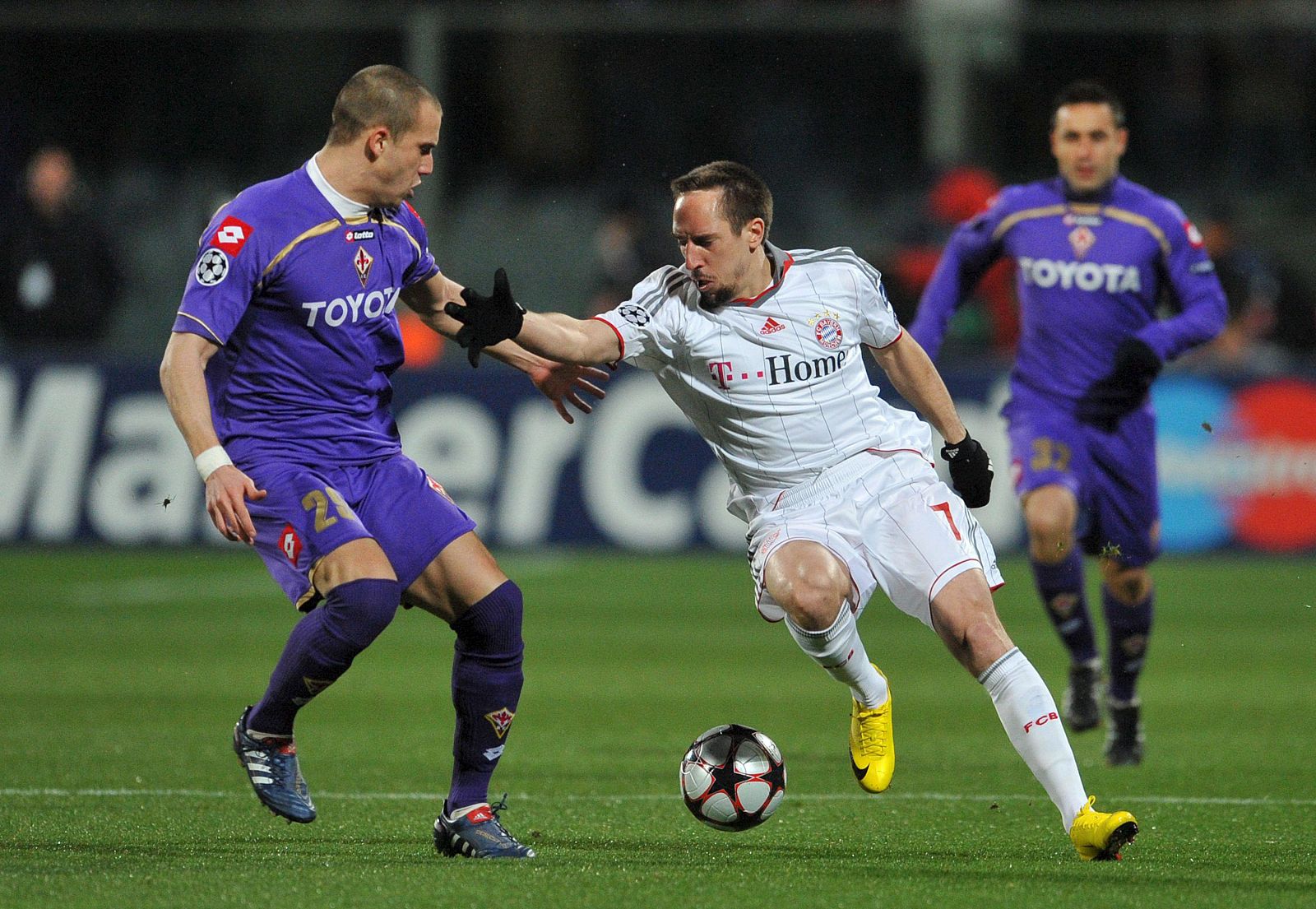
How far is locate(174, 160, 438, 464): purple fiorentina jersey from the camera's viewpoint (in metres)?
5.30

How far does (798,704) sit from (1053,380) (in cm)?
209

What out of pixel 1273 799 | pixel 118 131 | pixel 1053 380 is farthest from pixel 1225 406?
pixel 118 131

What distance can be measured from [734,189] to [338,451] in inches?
51.5

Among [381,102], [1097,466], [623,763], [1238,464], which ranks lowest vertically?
[1238,464]

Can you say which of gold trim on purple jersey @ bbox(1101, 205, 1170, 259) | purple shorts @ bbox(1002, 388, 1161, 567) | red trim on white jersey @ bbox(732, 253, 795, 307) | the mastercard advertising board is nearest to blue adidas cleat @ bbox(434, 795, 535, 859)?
red trim on white jersey @ bbox(732, 253, 795, 307)

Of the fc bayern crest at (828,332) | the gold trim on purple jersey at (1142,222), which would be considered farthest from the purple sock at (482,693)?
the gold trim on purple jersey at (1142,222)

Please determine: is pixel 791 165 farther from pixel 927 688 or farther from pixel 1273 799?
pixel 1273 799

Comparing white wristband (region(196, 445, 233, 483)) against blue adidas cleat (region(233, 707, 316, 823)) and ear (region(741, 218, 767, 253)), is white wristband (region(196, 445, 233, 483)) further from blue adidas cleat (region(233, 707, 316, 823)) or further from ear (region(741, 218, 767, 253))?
ear (region(741, 218, 767, 253))

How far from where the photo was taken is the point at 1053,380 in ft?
26.0

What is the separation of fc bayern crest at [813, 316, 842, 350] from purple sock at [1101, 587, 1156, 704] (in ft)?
8.29

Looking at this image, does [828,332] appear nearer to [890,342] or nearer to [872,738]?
[890,342]

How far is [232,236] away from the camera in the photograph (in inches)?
208

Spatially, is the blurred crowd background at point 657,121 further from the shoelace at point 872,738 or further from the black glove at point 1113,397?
the shoelace at point 872,738

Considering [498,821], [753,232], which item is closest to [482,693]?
[498,821]
